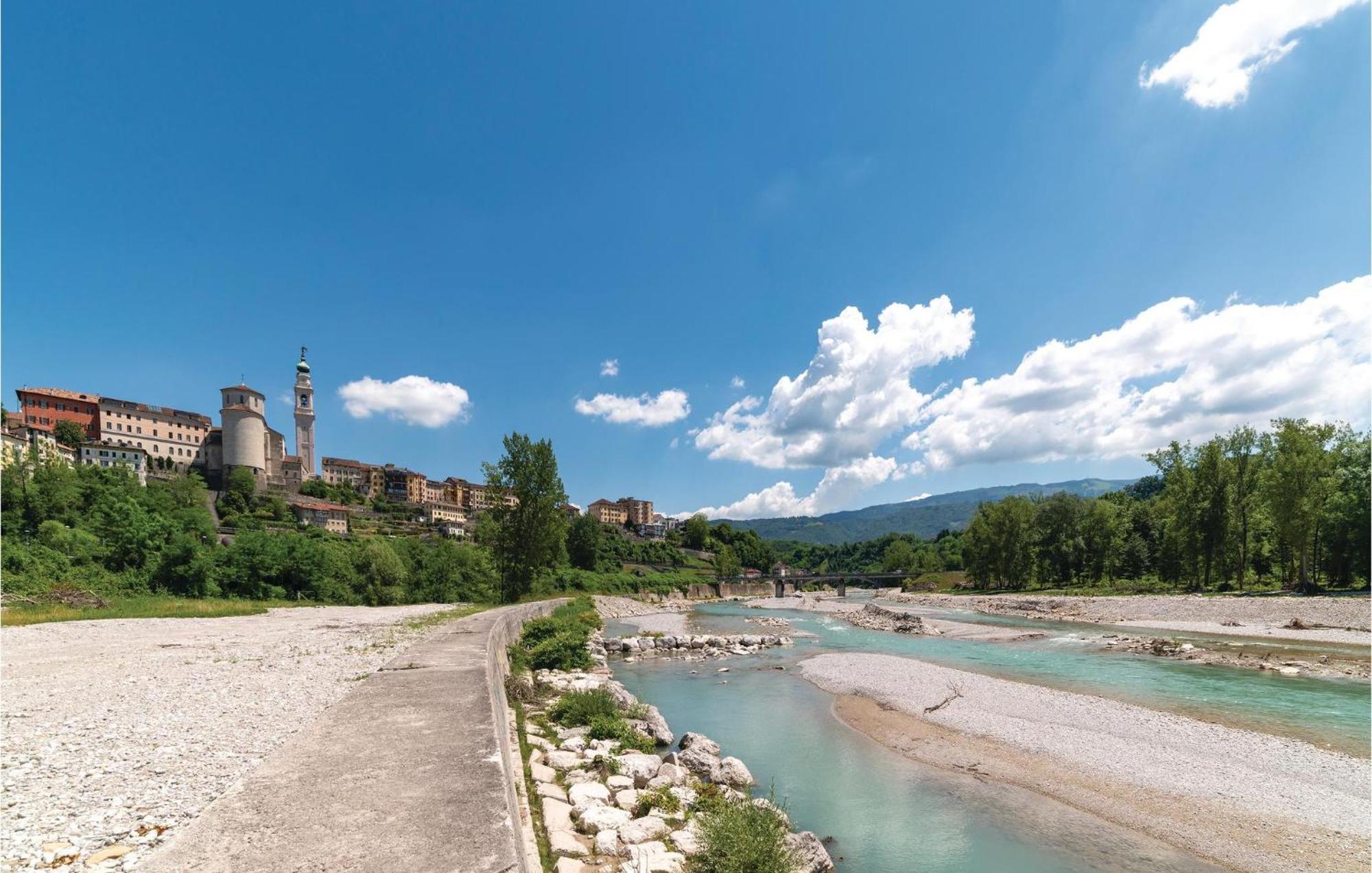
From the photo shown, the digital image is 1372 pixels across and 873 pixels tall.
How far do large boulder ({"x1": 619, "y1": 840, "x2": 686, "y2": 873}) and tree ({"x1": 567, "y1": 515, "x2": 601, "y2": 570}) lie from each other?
83459 millimetres

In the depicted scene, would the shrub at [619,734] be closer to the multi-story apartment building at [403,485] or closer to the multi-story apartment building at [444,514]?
the multi-story apartment building at [444,514]

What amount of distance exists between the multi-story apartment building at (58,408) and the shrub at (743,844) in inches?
5003

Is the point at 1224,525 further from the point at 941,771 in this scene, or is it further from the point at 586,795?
the point at 586,795

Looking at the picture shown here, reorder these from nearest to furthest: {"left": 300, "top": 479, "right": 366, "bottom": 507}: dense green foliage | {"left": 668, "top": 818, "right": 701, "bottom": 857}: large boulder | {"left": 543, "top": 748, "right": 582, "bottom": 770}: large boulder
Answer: {"left": 668, "top": 818, "right": 701, "bottom": 857}: large boulder → {"left": 543, "top": 748, "right": 582, "bottom": 770}: large boulder → {"left": 300, "top": 479, "right": 366, "bottom": 507}: dense green foliage

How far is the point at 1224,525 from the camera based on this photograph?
5309cm

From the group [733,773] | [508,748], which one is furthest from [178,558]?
[733,773]

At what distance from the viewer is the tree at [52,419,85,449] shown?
84.6 metres

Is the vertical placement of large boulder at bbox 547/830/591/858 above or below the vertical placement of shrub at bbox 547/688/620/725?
above

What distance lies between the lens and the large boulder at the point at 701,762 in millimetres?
10547

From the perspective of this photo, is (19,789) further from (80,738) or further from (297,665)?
(297,665)

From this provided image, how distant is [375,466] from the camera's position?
147 metres

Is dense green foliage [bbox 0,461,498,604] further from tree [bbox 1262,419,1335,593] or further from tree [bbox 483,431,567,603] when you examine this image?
tree [bbox 1262,419,1335,593]

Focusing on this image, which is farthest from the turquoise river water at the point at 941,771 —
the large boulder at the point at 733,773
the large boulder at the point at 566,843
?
the large boulder at the point at 566,843

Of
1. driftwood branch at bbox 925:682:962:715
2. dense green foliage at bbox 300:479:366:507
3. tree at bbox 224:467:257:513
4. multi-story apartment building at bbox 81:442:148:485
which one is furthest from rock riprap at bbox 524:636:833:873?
dense green foliage at bbox 300:479:366:507
